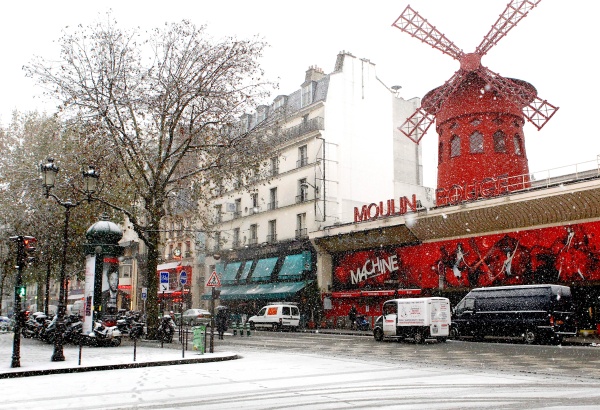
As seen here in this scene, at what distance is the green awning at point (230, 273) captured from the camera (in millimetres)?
45688

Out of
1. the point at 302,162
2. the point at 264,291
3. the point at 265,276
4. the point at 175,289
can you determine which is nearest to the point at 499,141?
the point at 302,162

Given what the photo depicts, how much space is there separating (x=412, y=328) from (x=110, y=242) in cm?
1177

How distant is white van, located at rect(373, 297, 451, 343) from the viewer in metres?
22.4

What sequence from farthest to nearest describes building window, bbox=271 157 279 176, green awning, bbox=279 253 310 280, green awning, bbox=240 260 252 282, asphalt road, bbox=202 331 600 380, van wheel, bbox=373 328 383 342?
1. green awning, bbox=240 260 252 282
2. building window, bbox=271 157 279 176
3. green awning, bbox=279 253 310 280
4. van wheel, bbox=373 328 383 342
5. asphalt road, bbox=202 331 600 380

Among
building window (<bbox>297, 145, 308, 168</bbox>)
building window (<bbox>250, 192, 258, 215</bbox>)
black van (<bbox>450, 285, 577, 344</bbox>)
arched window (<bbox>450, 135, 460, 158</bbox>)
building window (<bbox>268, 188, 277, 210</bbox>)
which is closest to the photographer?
black van (<bbox>450, 285, 577, 344</bbox>)

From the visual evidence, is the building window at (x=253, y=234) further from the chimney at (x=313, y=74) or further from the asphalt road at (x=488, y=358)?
the asphalt road at (x=488, y=358)

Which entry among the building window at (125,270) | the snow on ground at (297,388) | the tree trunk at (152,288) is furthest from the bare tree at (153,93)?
the building window at (125,270)

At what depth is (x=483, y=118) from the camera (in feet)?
102

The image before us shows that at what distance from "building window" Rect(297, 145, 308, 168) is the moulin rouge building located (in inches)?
205

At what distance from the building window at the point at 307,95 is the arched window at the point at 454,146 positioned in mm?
12177

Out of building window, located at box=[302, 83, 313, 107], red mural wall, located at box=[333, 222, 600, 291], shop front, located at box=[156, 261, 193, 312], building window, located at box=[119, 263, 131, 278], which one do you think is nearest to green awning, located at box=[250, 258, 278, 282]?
red mural wall, located at box=[333, 222, 600, 291]

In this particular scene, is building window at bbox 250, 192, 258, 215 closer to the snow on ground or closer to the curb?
the curb

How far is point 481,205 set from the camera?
2778cm

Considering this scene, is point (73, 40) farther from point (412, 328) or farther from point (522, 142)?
point (522, 142)
